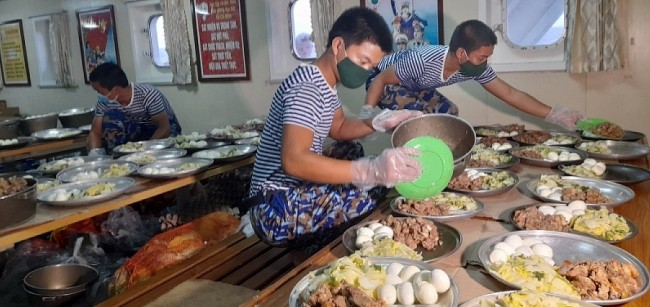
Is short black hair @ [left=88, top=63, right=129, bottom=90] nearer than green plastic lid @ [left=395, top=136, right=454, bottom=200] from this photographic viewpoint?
No

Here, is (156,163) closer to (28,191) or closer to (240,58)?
(28,191)

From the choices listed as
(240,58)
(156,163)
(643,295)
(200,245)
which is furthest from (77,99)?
(643,295)

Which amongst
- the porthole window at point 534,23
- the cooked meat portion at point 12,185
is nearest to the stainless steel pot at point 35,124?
the cooked meat portion at point 12,185

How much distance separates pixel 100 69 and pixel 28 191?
2266 millimetres

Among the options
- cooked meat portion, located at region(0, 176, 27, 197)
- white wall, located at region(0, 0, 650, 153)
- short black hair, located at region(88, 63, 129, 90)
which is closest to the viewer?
cooked meat portion, located at region(0, 176, 27, 197)

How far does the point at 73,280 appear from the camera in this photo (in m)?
2.88

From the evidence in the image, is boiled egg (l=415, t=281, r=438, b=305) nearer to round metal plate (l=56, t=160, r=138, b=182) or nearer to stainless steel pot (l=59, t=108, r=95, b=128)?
round metal plate (l=56, t=160, r=138, b=182)

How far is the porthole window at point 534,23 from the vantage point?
3.97 meters

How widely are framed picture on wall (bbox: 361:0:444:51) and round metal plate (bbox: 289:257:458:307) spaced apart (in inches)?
129

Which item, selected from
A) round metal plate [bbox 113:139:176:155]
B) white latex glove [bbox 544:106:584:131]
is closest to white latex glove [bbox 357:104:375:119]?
white latex glove [bbox 544:106:584:131]

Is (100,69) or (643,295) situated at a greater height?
(100,69)

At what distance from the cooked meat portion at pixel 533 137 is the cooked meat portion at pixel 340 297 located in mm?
2452

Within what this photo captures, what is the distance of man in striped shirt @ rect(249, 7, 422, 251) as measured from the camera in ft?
6.34

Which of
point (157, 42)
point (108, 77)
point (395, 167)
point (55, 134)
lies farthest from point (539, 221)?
point (157, 42)
